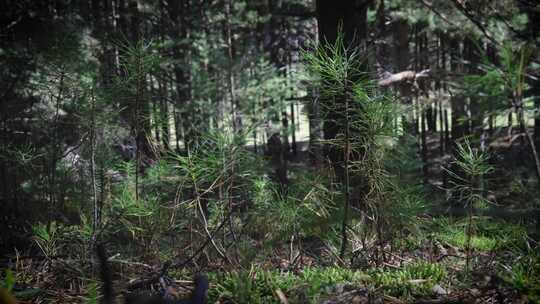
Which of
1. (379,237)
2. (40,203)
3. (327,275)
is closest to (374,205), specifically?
(379,237)

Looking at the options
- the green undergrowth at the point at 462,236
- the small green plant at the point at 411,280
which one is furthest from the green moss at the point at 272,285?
the green undergrowth at the point at 462,236

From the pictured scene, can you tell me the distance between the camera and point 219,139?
300 cm

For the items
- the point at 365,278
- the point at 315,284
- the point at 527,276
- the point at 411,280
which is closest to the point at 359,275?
the point at 365,278

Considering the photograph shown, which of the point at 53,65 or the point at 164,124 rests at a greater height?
the point at 53,65

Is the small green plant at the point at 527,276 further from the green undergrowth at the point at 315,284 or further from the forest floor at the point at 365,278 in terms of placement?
the green undergrowth at the point at 315,284

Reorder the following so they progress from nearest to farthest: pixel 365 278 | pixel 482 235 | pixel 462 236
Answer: pixel 365 278
pixel 462 236
pixel 482 235

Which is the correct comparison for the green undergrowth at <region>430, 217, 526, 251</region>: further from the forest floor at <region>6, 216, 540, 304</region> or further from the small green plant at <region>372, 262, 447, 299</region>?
the small green plant at <region>372, 262, 447, 299</region>

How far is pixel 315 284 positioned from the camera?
212cm

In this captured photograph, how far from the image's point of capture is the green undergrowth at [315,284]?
2127mm

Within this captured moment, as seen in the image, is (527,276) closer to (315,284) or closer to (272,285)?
(315,284)

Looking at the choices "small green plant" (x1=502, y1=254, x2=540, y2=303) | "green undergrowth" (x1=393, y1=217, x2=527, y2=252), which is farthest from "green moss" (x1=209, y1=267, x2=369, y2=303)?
"green undergrowth" (x1=393, y1=217, x2=527, y2=252)

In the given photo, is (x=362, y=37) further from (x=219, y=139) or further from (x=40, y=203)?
(x=40, y=203)

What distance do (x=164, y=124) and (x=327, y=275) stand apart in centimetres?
185

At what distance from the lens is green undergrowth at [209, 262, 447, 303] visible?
6.98 feet
